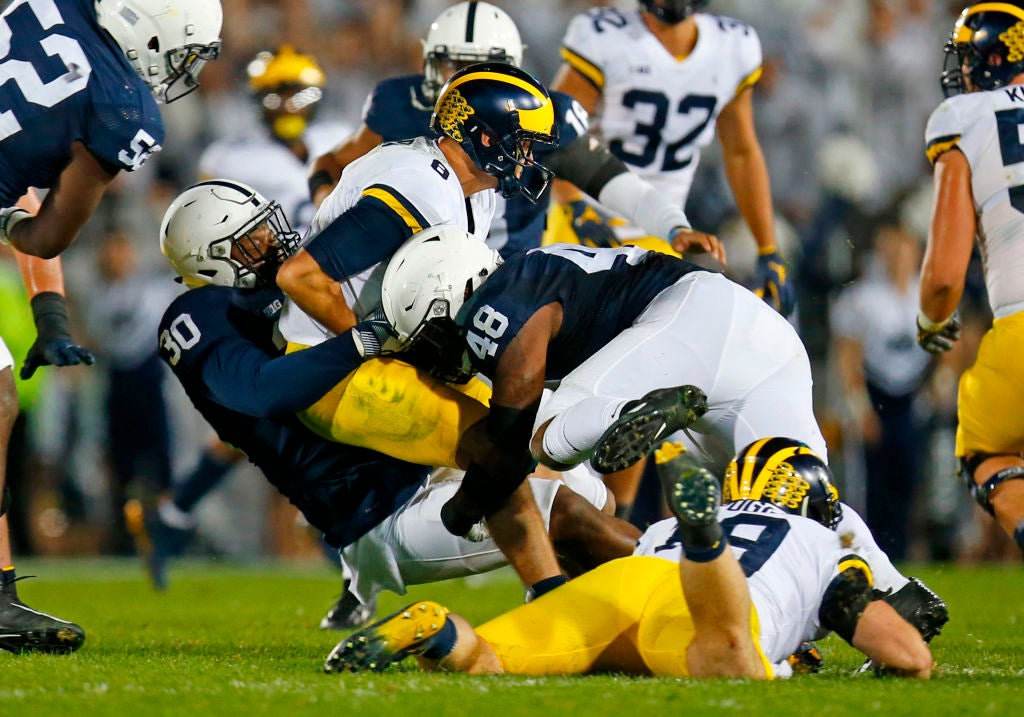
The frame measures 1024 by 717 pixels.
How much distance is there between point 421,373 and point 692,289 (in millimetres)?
797

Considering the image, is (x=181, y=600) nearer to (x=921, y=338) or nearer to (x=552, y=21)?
(x=921, y=338)

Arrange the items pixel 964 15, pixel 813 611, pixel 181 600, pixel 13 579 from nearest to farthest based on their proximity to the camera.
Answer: pixel 813 611 → pixel 13 579 → pixel 964 15 → pixel 181 600

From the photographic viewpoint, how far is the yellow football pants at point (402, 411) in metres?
4.19

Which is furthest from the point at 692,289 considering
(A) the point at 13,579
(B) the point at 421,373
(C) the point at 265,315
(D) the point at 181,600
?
(D) the point at 181,600

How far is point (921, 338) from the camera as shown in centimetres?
513

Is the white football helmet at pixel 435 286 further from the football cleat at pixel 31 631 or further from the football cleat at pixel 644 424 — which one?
the football cleat at pixel 31 631

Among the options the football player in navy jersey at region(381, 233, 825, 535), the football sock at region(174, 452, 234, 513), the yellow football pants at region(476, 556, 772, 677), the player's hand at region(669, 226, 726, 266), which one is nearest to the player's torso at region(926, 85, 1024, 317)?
the player's hand at region(669, 226, 726, 266)

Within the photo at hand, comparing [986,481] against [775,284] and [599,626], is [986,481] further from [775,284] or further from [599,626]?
[599,626]

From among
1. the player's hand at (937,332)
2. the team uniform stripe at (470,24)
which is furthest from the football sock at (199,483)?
the player's hand at (937,332)

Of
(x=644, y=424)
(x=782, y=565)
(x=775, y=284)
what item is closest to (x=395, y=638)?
(x=644, y=424)

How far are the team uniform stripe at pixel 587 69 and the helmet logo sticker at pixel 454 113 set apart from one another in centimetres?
171

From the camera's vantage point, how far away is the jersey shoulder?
585 cm

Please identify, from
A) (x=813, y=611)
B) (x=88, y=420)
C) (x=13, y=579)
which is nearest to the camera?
(x=813, y=611)

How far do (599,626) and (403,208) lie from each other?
1458 mm
